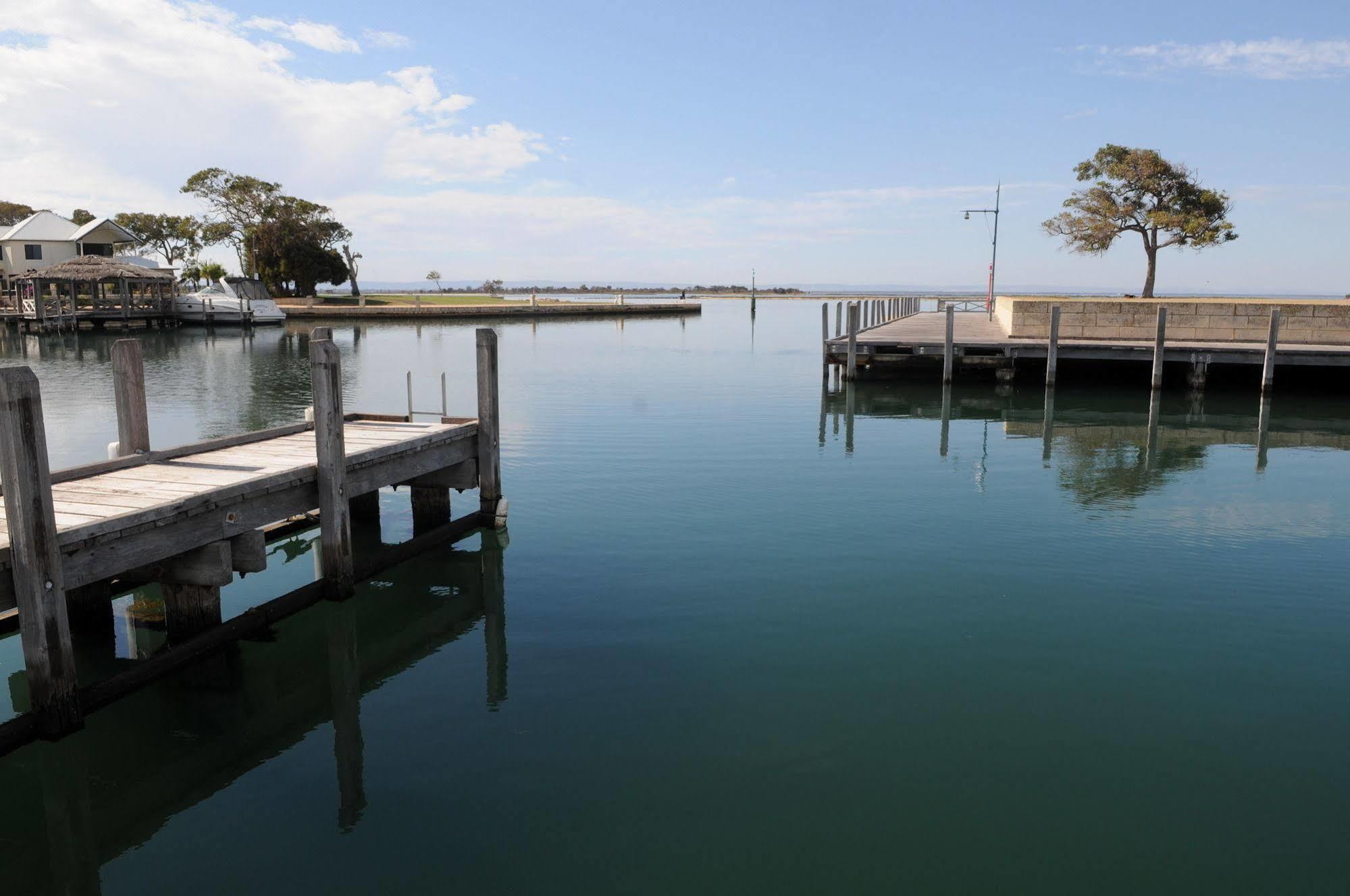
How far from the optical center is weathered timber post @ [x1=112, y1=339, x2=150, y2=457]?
9.85 meters

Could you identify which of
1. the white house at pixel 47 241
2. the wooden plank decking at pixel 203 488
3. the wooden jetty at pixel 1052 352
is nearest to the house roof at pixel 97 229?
the white house at pixel 47 241

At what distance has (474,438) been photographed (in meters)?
13.3

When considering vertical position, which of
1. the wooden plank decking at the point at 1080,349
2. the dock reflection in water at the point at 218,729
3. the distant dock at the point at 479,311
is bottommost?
the dock reflection in water at the point at 218,729

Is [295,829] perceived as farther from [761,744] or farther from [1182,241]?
[1182,241]

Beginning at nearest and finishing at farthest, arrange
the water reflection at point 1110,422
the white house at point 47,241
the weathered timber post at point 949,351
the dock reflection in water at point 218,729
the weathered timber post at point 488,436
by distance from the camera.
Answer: the dock reflection in water at point 218,729, the weathered timber post at point 488,436, the water reflection at point 1110,422, the weathered timber post at point 949,351, the white house at point 47,241

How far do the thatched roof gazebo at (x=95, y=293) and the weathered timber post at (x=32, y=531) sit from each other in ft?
210

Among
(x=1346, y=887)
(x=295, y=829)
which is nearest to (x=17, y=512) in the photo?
(x=295, y=829)

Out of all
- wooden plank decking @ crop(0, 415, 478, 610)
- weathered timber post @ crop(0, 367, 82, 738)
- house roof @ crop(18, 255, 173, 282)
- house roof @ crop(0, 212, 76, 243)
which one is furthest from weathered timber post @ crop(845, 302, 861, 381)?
house roof @ crop(0, 212, 76, 243)

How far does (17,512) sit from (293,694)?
10.0 ft

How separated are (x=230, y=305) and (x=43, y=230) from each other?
73.2 ft

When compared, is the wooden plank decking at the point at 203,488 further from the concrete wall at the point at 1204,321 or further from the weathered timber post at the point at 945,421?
the concrete wall at the point at 1204,321

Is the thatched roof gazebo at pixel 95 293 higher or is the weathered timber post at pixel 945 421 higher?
→ the thatched roof gazebo at pixel 95 293

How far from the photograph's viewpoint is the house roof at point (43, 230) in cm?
7538

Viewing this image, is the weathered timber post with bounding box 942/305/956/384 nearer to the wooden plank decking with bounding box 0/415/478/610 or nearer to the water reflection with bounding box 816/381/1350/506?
the water reflection with bounding box 816/381/1350/506
